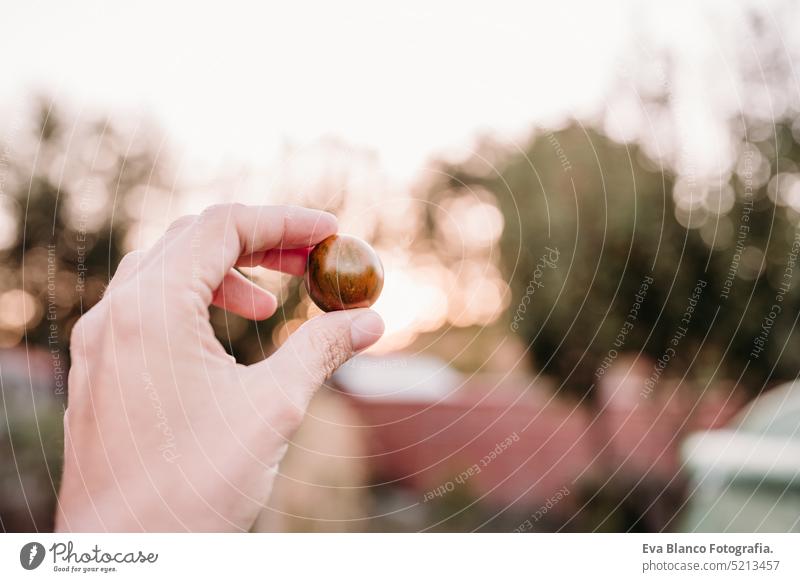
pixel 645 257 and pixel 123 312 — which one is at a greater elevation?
pixel 123 312

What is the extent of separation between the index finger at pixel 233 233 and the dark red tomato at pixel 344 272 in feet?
0.20

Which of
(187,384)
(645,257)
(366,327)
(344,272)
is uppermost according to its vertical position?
(344,272)

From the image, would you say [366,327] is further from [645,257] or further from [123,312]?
[645,257]

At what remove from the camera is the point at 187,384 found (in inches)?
53.9

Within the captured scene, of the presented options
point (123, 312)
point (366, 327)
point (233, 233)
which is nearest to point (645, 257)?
point (366, 327)

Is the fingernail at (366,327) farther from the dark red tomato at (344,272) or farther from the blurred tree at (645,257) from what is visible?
the blurred tree at (645,257)

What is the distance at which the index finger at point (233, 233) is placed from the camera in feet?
4.37

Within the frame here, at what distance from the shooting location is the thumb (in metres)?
1.32

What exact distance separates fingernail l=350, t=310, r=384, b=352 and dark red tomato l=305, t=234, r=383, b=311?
0.09 feet

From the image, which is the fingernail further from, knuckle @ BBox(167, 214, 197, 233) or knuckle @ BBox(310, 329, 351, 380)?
knuckle @ BBox(167, 214, 197, 233)

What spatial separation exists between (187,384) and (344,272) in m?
0.41

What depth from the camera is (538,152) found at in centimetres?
444
